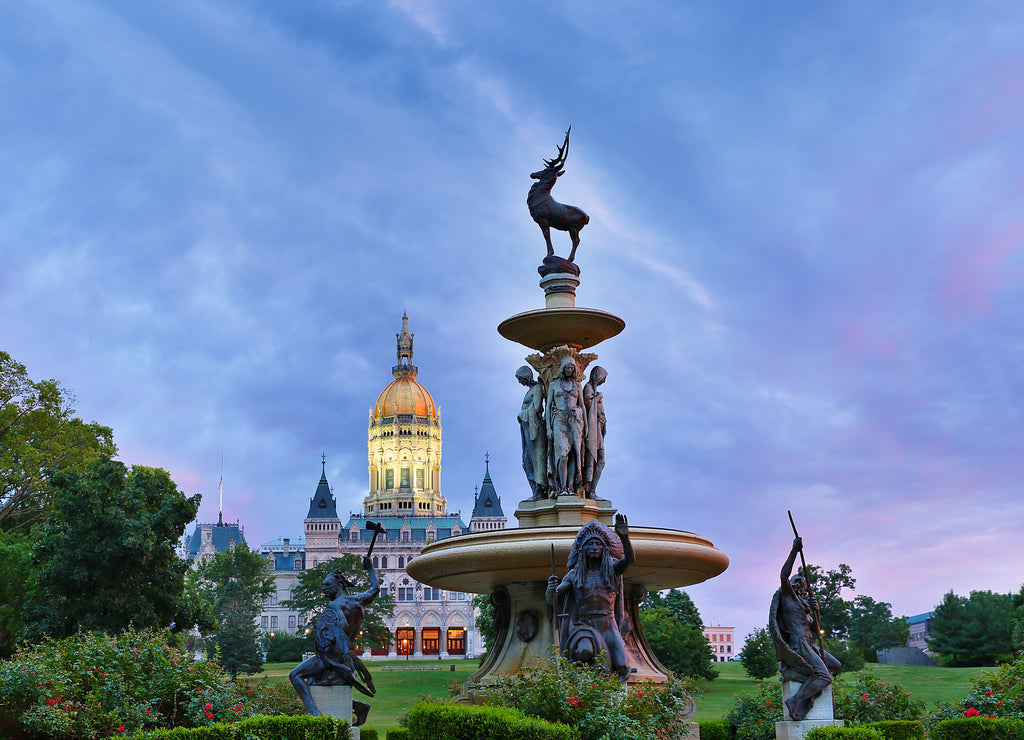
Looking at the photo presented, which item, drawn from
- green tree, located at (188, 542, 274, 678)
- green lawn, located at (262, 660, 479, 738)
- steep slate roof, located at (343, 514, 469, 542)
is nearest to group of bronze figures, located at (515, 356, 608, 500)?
green lawn, located at (262, 660, 479, 738)

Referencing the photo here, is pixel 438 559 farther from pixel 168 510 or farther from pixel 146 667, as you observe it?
pixel 168 510

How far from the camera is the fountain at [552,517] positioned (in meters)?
12.9

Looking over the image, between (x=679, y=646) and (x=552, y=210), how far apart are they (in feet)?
109

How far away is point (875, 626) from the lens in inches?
2773

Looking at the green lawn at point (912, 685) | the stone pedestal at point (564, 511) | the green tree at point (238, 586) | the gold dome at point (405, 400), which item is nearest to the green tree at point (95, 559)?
the green lawn at point (912, 685)

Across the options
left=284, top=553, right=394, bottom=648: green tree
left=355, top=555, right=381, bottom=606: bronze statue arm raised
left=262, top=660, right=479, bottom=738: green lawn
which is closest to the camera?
left=355, top=555, right=381, bottom=606: bronze statue arm raised

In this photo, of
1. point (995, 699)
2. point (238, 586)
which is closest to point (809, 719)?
point (995, 699)

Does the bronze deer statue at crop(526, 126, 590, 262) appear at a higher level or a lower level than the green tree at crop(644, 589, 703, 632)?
higher

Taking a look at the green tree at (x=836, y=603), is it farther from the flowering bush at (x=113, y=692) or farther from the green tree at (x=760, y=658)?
the flowering bush at (x=113, y=692)

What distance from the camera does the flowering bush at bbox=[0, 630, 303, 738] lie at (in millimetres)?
11789

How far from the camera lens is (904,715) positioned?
14.6m

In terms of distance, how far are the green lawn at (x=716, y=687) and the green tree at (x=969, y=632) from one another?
9.08m

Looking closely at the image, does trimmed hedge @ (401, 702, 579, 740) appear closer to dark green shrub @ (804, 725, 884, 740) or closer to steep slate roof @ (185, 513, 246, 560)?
dark green shrub @ (804, 725, 884, 740)

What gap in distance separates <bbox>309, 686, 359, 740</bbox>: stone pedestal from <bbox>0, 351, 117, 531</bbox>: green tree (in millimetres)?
24120
